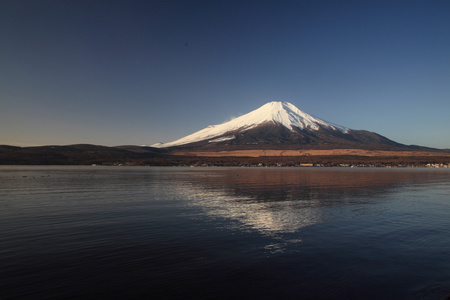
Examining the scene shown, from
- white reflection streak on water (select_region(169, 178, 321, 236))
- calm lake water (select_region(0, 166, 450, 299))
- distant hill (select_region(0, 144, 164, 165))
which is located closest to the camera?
calm lake water (select_region(0, 166, 450, 299))

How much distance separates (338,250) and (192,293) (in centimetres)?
675

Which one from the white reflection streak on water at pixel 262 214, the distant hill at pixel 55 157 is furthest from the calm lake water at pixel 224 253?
the distant hill at pixel 55 157

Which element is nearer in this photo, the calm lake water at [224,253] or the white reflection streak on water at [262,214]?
the calm lake water at [224,253]

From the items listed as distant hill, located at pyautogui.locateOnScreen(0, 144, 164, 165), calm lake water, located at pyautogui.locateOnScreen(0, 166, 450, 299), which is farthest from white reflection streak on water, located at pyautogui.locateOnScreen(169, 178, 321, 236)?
Answer: distant hill, located at pyautogui.locateOnScreen(0, 144, 164, 165)

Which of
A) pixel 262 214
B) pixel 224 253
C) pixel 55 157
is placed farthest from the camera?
pixel 55 157

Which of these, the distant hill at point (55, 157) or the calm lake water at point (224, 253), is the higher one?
the distant hill at point (55, 157)

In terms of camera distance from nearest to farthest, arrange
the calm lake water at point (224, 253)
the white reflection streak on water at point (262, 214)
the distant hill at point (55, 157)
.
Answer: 1. the calm lake water at point (224, 253)
2. the white reflection streak on water at point (262, 214)
3. the distant hill at point (55, 157)

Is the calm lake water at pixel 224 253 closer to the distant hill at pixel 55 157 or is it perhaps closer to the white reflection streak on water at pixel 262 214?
the white reflection streak on water at pixel 262 214

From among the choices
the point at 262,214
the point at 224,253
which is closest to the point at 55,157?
the point at 262,214

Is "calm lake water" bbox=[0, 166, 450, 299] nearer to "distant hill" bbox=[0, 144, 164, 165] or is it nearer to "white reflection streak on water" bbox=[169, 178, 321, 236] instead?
"white reflection streak on water" bbox=[169, 178, 321, 236]

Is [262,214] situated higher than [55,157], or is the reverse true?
[55,157]

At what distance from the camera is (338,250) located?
38.2ft

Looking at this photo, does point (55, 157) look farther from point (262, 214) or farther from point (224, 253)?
point (224, 253)

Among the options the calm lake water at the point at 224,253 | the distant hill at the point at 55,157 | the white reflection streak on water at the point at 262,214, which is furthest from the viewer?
the distant hill at the point at 55,157
